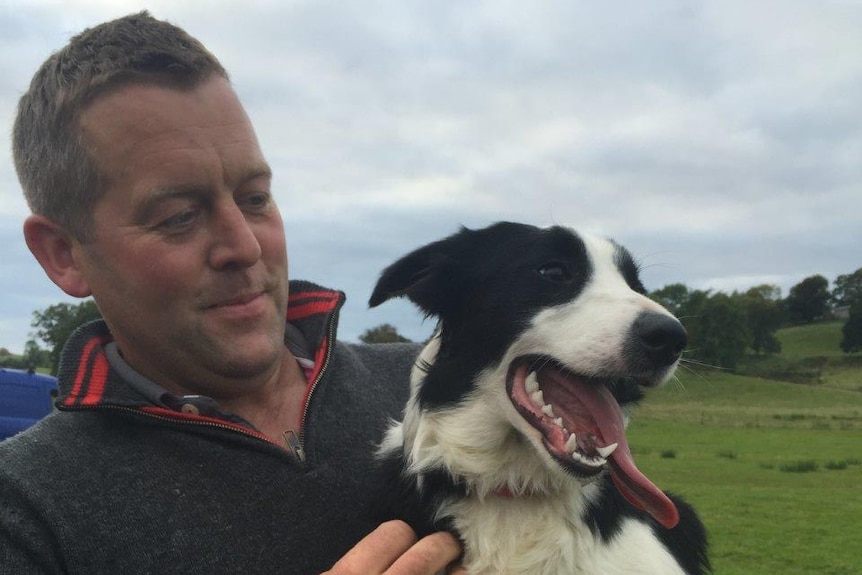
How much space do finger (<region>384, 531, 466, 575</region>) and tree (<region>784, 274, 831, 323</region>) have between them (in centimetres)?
8636

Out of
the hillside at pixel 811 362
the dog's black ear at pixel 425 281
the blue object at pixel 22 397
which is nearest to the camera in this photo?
the dog's black ear at pixel 425 281

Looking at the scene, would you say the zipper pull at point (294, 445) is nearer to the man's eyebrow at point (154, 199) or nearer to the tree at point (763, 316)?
the man's eyebrow at point (154, 199)

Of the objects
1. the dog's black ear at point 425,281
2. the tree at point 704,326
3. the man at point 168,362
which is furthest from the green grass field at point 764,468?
the man at point 168,362

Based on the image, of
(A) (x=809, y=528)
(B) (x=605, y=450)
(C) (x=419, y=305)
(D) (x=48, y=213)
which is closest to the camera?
(B) (x=605, y=450)

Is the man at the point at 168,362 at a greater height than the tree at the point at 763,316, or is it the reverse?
the man at the point at 168,362

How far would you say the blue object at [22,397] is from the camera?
42.2ft

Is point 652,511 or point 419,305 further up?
point 419,305

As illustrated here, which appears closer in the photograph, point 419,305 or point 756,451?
point 419,305

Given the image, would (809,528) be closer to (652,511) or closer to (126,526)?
(652,511)

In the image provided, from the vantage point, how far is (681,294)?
4.65 metres

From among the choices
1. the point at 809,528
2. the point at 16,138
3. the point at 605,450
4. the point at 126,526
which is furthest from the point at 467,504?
the point at 809,528

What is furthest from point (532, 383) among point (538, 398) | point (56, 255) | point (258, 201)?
point (56, 255)

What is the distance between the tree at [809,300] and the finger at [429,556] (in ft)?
283

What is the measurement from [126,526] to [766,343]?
Answer: 6475 centimetres
